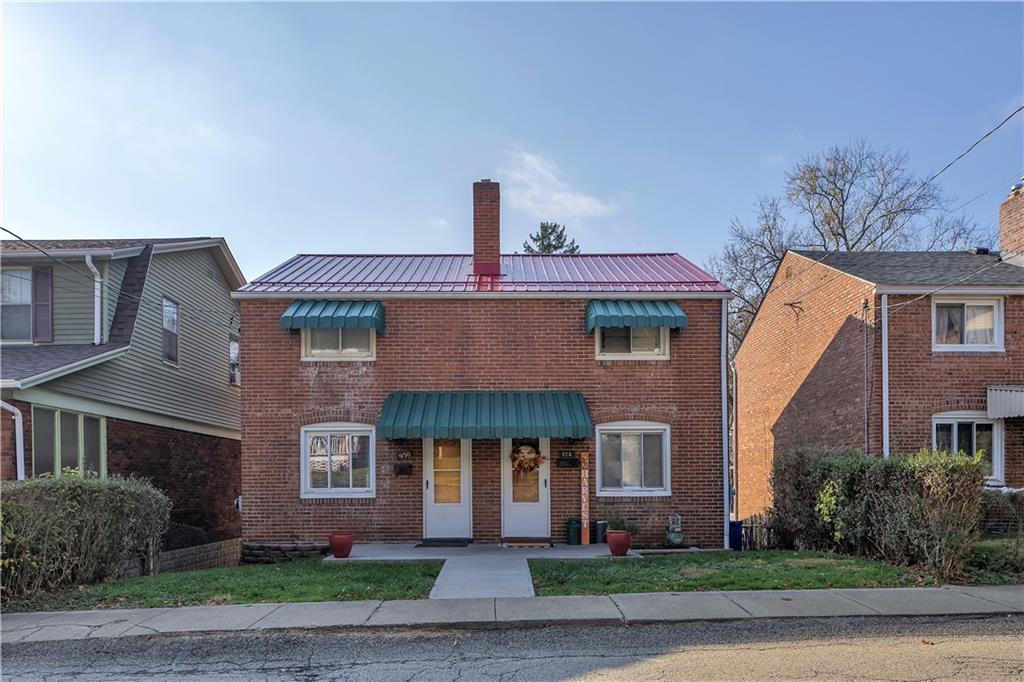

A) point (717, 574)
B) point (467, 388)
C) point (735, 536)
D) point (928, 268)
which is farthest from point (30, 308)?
point (928, 268)

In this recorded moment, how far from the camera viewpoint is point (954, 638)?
7867 millimetres

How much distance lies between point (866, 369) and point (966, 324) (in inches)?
92.2

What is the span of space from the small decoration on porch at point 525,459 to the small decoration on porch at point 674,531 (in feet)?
8.95

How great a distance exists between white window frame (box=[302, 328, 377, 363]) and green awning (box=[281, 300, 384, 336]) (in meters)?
0.41

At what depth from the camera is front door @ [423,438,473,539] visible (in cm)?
1505

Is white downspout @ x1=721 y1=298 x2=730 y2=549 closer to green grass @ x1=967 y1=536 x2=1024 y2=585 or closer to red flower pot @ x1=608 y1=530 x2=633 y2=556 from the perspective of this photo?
red flower pot @ x1=608 y1=530 x2=633 y2=556

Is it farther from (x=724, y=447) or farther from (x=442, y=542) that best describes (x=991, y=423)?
(x=442, y=542)

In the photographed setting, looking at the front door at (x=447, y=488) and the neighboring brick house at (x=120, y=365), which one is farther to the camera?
the front door at (x=447, y=488)

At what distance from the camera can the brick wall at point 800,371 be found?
16703 millimetres

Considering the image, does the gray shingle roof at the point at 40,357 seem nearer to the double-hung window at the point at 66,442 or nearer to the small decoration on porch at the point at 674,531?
the double-hung window at the point at 66,442

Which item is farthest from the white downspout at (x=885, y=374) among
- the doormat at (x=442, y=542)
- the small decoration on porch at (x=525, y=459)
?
the doormat at (x=442, y=542)

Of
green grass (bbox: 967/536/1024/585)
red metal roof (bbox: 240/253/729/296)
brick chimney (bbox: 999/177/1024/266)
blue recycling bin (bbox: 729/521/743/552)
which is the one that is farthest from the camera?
brick chimney (bbox: 999/177/1024/266)

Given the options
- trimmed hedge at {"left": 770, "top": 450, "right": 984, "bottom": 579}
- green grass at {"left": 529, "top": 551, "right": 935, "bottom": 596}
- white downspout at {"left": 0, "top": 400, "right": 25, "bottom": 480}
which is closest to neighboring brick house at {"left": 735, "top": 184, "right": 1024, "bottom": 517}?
trimmed hedge at {"left": 770, "top": 450, "right": 984, "bottom": 579}

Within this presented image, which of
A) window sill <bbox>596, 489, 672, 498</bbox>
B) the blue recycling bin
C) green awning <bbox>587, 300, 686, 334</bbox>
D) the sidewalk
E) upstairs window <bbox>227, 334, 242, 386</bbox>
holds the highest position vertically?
green awning <bbox>587, 300, 686, 334</bbox>
